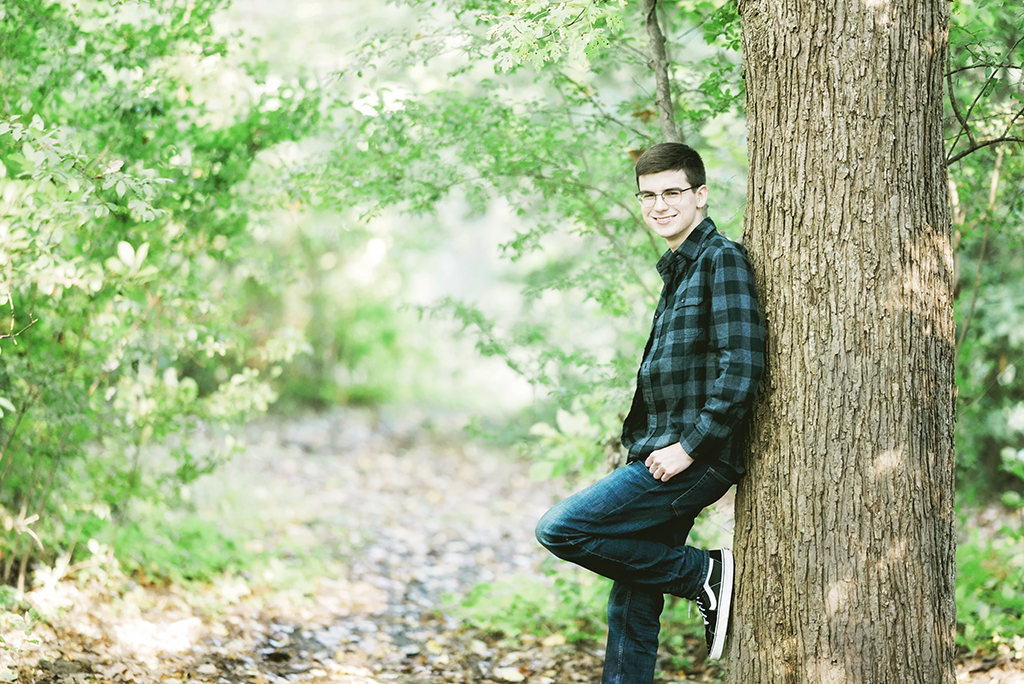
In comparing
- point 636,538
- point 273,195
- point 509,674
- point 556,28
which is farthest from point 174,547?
point 556,28

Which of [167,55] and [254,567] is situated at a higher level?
[167,55]

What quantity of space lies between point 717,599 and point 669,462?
1.96 feet

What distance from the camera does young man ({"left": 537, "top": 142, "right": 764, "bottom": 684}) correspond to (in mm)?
2828

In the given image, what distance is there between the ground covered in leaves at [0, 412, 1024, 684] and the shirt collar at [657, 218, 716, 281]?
2.03 meters

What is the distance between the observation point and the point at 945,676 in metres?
2.69

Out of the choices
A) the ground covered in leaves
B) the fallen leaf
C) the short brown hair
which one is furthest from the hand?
the fallen leaf

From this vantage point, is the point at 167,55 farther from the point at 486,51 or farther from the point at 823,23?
the point at 823,23

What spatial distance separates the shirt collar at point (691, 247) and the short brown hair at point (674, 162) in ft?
0.59

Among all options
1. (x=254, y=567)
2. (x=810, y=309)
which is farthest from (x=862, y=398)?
(x=254, y=567)

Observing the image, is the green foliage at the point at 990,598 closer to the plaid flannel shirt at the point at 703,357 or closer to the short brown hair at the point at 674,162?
the plaid flannel shirt at the point at 703,357

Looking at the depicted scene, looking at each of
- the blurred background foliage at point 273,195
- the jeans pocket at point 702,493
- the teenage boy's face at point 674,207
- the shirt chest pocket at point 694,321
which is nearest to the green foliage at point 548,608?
the blurred background foliage at point 273,195

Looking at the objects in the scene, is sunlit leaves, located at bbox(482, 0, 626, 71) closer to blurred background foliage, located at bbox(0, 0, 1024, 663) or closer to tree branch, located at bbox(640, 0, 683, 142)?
blurred background foliage, located at bbox(0, 0, 1024, 663)

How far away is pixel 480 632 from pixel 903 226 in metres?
3.30

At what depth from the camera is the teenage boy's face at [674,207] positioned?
124 inches
